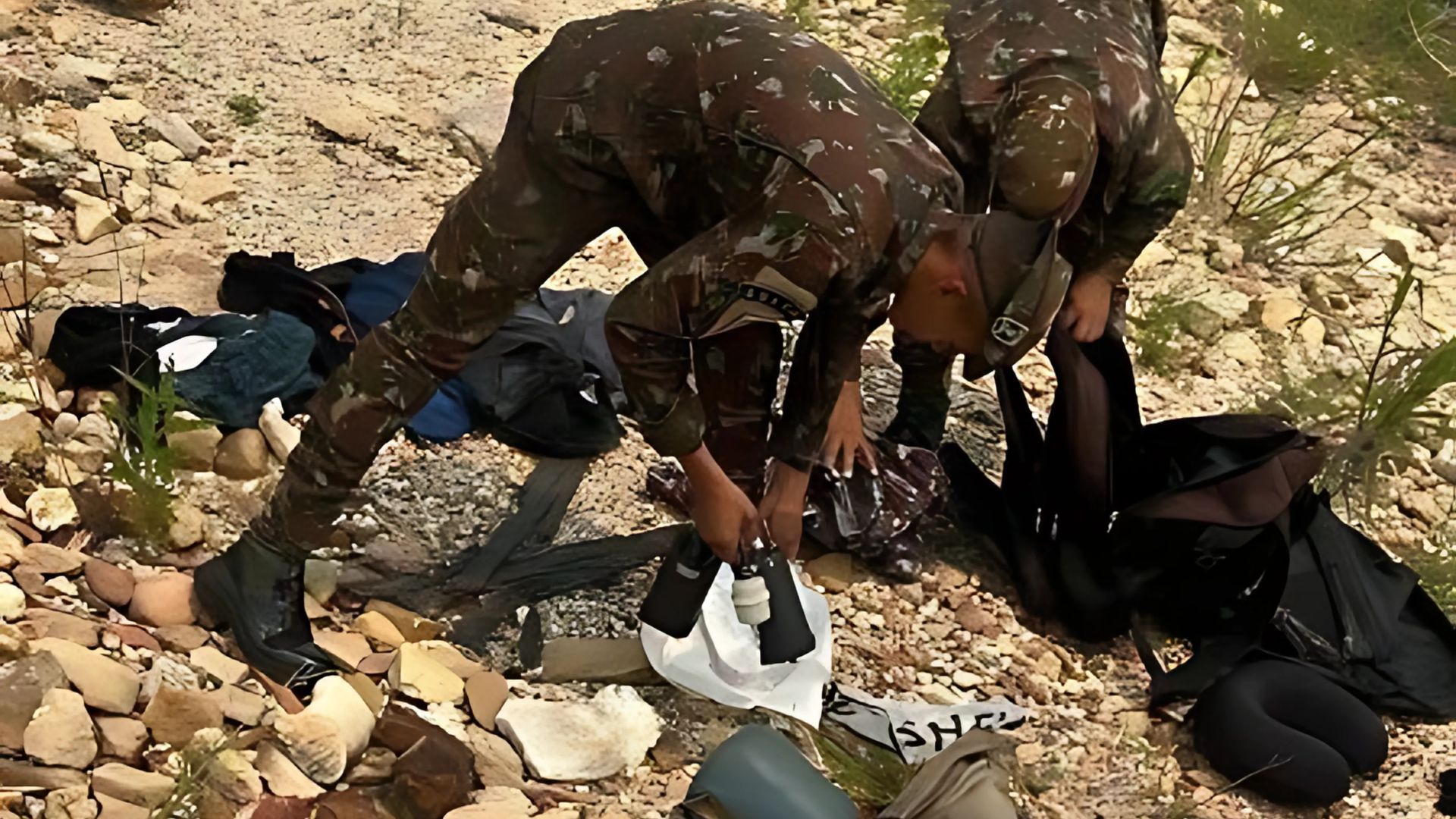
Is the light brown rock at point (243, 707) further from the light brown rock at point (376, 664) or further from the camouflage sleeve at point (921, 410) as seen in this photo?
the camouflage sleeve at point (921, 410)

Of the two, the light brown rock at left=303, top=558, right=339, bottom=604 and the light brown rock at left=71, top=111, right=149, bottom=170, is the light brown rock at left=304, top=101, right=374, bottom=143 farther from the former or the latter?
the light brown rock at left=303, top=558, right=339, bottom=604

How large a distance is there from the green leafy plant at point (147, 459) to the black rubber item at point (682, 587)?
0.99m

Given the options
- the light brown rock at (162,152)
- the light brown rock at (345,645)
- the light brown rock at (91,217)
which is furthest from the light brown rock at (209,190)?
the light brown rock at (345,645)

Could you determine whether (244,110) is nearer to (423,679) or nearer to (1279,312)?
(423,679)

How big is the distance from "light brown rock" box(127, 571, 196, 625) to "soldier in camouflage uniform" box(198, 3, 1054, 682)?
0.19ft

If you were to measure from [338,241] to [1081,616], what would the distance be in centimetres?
225

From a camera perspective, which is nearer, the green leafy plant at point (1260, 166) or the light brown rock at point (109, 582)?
the light brown rock at point (109, 582)

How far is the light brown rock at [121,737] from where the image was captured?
2.28 meters

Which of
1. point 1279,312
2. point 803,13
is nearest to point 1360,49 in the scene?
point 1279,312

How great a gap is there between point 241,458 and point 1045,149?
5.89 feet

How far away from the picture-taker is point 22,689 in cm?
224

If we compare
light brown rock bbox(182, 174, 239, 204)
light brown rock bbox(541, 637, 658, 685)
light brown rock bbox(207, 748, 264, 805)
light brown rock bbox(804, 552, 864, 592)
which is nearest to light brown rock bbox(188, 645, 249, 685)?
light brown rock bbox(207, 748, 264, 805)

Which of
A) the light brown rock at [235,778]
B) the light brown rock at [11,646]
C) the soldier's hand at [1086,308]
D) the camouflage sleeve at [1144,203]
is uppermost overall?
the camouflage sleeve at [1144,203]

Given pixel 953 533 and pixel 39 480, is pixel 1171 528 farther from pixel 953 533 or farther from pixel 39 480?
pixel 39 480
